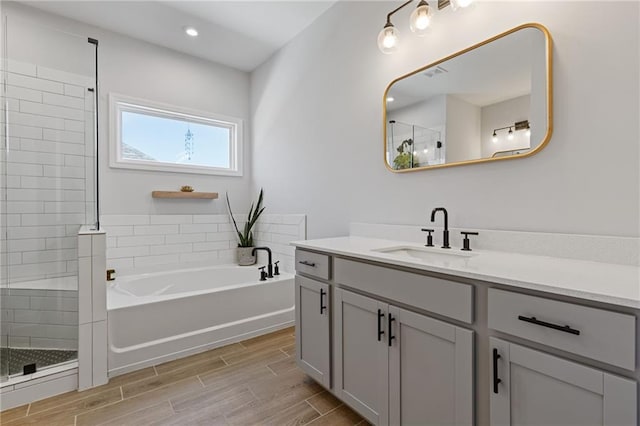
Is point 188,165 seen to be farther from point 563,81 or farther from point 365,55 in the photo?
point 563,81

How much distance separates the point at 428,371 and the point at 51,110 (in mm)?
2807

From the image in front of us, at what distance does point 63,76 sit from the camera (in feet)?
7.32

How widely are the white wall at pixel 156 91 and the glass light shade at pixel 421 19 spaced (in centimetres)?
255

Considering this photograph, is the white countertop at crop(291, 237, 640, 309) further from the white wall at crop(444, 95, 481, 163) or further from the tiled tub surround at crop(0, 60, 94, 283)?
the tiled tub surround at crop(0, 60, 94, 283)

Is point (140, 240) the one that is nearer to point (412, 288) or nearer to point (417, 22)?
point (412, 288)

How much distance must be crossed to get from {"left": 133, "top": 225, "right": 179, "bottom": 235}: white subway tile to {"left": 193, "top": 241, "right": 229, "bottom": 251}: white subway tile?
11.2 inches

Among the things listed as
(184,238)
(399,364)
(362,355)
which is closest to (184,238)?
(184,238)

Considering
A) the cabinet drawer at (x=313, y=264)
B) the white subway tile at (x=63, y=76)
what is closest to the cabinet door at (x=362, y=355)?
the cabinet drawer at (x=313, y=264)

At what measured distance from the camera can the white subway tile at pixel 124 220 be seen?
2.94 meters

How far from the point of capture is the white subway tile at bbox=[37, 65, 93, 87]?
84.0 inches

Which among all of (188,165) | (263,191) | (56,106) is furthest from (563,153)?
(188,165)

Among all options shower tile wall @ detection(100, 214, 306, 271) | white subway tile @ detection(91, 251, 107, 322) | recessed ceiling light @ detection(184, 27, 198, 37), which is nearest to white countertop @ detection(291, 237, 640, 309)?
white subway tile @ detection(91, 251, 107, 322)

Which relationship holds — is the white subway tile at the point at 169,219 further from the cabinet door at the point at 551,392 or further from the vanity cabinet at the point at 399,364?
the cabinet door at the point at 551,392

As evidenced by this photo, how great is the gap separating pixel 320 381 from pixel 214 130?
10.0ft
